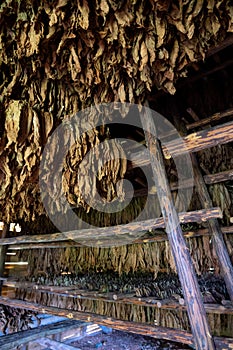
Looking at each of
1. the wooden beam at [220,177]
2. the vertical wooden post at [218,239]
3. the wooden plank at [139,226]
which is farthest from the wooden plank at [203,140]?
the wooden beam at [220,177]

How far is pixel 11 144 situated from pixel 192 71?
1.92m

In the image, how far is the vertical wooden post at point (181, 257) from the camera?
5.13ft

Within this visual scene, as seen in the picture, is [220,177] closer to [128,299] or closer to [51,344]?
[128,299]

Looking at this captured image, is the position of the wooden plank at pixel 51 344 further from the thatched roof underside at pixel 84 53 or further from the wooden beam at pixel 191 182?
the thatched roof underside at pixel 84 53

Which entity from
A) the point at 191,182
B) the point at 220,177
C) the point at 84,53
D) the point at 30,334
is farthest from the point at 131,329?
the point at 84,53

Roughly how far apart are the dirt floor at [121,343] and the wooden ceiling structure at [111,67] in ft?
7.12

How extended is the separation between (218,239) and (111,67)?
2.02 metres

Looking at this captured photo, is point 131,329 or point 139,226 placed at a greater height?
point 139,226

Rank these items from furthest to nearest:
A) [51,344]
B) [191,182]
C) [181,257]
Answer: [51,344], [191,182], [181,257]

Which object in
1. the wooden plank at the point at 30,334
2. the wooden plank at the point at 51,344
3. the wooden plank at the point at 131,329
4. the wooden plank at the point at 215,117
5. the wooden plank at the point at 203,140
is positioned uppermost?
the wooden plank at the point at 215,117

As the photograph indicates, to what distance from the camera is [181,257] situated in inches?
65.9

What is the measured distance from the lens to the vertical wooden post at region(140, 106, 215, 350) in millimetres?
1562

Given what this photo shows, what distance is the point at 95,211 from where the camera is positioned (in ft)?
15.4

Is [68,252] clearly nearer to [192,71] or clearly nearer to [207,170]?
[207,170]
